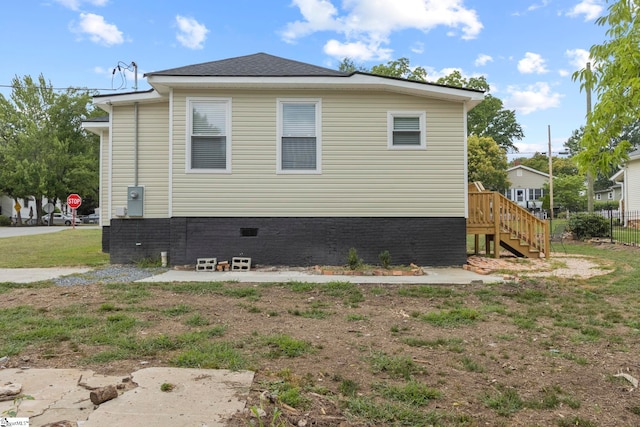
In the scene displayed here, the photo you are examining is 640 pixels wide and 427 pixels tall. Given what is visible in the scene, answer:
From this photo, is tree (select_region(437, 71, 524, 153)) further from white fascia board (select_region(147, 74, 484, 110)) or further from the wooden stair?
white fascia board (select_region(147, 74, 484, 110))

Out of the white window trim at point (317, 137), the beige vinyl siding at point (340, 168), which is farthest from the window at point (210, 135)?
the white window trim at point (317, 137)

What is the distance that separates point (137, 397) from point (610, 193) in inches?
2431

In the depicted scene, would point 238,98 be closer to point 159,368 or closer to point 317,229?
point 317,229

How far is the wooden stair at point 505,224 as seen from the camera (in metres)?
9.87

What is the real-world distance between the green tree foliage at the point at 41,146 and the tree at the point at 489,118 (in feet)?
106

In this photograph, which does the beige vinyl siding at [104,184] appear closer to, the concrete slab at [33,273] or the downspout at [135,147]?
the downspout at [135,147]

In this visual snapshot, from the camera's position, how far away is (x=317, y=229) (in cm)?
876

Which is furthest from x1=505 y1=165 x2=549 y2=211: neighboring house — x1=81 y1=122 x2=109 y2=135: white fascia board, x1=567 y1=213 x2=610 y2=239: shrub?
x1=81 y1=122 x2=109 y2=135: white fascia board

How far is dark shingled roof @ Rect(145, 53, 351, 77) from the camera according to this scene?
839 centimetres

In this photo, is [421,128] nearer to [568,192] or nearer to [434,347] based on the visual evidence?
[434,347]

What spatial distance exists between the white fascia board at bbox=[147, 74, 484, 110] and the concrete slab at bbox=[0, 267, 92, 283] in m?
4.15

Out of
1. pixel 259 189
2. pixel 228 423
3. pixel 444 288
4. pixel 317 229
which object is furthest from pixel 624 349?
pixel 259 189

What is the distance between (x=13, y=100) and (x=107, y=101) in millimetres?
35597

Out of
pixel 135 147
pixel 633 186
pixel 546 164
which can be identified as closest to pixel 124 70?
pixel 135 147
